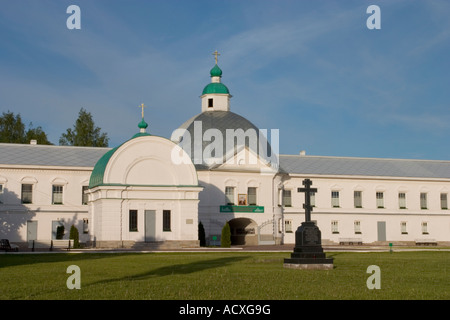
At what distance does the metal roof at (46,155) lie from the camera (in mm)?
53062

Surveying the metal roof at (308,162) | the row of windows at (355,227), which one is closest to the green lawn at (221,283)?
the metal roof at (308,162)

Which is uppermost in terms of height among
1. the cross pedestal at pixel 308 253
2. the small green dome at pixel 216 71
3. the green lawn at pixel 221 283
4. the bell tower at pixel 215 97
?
the small green dome at pixel 216 71

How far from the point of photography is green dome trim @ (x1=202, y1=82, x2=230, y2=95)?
6234cm

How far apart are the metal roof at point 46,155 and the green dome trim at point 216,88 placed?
38.1ft

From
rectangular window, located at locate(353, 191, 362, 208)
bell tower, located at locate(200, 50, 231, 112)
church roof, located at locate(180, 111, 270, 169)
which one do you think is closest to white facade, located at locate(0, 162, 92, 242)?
church roof, located at locate(180, 111, 270, 169)

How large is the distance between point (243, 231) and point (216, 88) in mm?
13744

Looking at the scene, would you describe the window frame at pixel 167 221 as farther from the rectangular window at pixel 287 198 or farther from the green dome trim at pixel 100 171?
the rectangular window at pixel 287 198

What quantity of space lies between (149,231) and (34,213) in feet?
34.8

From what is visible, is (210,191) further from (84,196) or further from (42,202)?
(42,202)

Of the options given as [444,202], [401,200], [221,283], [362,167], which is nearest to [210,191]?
[362,167]

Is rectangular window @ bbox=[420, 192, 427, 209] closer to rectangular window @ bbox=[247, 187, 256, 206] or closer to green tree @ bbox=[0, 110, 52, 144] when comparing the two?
rectangular window @ bbox=[247, 187, 256, 206]

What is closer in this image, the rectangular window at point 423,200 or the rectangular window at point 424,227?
the rectangular window at point 424,227

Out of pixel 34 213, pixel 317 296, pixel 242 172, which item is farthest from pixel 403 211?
pixel 317 296

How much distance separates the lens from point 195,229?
47.7 metres
